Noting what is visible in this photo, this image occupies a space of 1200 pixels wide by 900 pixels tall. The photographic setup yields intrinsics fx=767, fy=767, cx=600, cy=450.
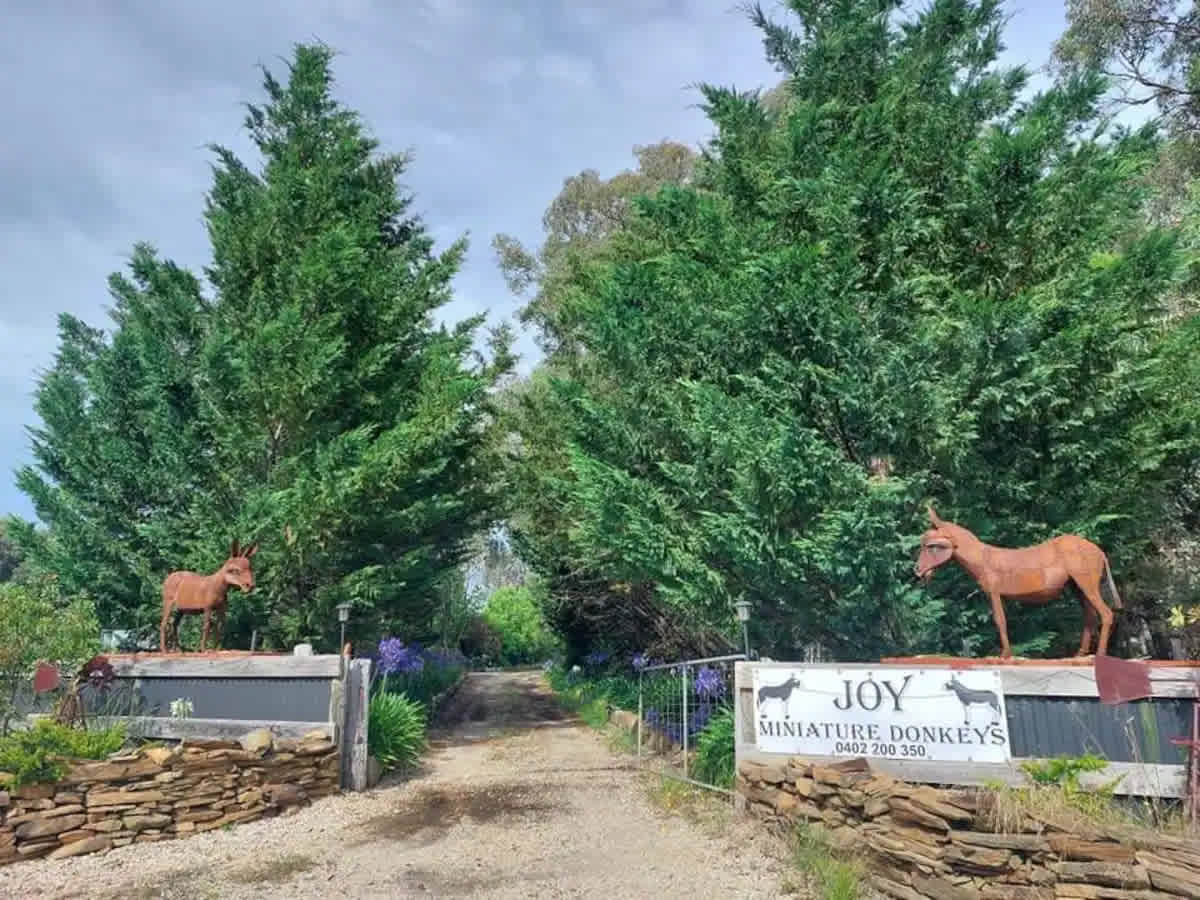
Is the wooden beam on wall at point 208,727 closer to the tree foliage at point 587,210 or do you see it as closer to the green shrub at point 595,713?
the green shrub at point 595,713

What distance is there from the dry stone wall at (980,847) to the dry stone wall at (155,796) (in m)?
4.77

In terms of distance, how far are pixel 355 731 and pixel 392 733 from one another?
100 cm

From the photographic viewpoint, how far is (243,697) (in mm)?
8156

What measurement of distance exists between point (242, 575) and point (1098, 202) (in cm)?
965

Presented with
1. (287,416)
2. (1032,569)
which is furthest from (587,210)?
(1032,569)

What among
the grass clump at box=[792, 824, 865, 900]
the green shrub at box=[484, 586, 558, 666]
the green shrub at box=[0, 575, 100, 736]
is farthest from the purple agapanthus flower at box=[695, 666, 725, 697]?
the green shrub at box=[484, 586, 558, 666]

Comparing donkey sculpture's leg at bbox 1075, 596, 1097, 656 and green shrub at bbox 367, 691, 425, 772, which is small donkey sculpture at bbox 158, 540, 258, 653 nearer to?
green shrub at bbox 367, 691, 425, 772

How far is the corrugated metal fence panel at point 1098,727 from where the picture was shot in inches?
202

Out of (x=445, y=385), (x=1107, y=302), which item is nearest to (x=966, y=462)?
(x=1107, y=302)

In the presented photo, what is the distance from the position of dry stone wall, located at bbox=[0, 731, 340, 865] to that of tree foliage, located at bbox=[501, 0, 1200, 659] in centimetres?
402

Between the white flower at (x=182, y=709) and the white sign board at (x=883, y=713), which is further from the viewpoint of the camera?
the white flower at (x=182, y=709)

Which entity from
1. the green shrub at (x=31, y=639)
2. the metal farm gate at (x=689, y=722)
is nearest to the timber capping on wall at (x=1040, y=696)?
the metal farm gate at (x=689, y=722)

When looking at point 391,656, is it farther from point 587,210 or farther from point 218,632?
point 587,210

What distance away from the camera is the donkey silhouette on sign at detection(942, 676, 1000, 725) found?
5.65 metres
